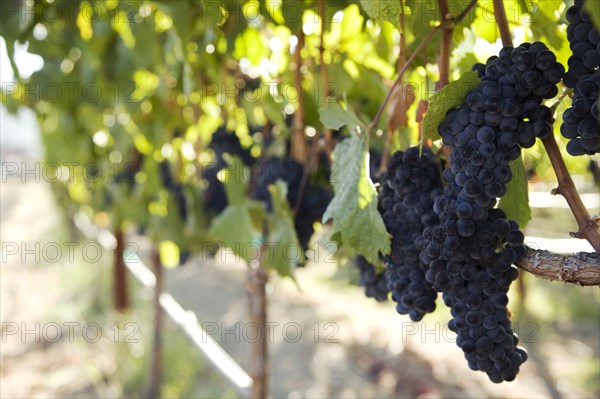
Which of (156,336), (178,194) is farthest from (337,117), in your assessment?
(156,336)

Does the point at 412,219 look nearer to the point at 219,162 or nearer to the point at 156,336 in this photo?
the point at 219,162

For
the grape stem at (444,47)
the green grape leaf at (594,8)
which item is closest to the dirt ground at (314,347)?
the grape stem at (444,47)

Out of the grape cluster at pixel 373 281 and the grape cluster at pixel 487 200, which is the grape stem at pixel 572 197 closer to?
the grape cluster at pixel 487 200

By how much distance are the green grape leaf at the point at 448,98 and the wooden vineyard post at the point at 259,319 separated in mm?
930

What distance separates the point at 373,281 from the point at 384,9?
0.46 m

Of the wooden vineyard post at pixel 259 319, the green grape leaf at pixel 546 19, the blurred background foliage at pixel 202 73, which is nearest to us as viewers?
the green grape leaf at pixel 546 19

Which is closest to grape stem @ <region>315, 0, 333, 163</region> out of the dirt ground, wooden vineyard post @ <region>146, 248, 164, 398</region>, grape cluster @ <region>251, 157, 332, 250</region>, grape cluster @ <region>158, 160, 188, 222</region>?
grape cluster @ <region>251, 157, 332, 250</region>

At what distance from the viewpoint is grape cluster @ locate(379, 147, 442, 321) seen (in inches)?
34.6

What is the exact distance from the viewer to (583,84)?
664 mm

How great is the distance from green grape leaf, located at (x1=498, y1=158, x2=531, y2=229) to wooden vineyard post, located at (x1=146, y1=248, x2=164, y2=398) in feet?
7.52

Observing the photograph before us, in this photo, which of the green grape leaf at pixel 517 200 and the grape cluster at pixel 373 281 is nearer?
the green grape leaf at pixel 517 200

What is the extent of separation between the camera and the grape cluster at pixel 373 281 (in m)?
1.07

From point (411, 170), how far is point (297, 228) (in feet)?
2.14

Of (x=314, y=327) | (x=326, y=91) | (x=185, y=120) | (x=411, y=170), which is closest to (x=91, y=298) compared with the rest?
(x=314, y=327)
